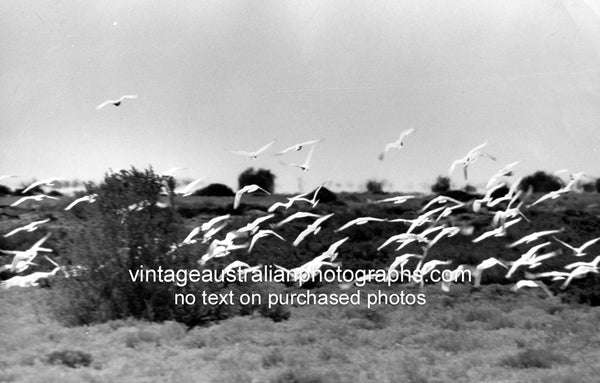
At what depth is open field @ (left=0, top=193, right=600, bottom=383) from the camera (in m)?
7.02

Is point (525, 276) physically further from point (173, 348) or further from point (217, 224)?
point (173, 348)

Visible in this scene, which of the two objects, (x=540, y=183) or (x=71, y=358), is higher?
(x=540, y=183)

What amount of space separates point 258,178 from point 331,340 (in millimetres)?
3630

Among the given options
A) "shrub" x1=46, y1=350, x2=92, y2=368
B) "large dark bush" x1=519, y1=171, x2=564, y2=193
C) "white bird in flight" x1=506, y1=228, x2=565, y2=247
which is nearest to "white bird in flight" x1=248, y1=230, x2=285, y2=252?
"white bird in flight" x1=506, y1=228, x2=565, y2=247

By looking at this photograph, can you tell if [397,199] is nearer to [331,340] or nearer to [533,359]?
[331,340]

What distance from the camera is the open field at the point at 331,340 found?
23.0ft

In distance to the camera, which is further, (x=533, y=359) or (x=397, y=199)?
(x=397, y=199)

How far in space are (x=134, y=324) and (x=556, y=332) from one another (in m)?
3.78

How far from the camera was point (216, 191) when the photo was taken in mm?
12117

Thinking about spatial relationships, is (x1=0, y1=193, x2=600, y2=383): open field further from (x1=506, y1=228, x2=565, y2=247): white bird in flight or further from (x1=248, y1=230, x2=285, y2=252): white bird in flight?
(x1=506, y1=228, x2=565, y2=247): white bird in flight

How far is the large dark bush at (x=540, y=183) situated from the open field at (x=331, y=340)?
1321 millimetres

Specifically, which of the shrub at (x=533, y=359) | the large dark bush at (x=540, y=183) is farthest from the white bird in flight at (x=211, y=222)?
the large dark bush at (x=540, y=183)

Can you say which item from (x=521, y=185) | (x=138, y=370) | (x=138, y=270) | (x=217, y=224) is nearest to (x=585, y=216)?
(x=521, y=185)

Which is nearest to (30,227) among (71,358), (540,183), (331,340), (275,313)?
(275,313)
